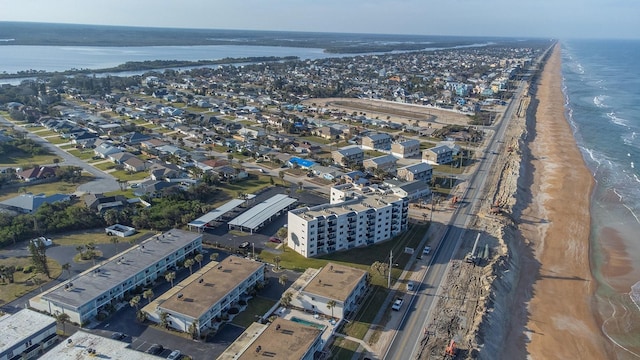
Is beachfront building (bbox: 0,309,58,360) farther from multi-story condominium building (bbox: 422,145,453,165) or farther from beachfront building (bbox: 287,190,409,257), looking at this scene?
multi-story condominium building (bbox: 422,145,453,165)

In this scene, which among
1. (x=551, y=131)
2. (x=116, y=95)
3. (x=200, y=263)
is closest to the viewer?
(x=200, y=263)

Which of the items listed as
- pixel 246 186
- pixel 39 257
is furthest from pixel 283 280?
pixel 246 186

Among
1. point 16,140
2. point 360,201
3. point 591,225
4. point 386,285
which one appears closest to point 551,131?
point 591,225

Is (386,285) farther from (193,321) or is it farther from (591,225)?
(591,225)

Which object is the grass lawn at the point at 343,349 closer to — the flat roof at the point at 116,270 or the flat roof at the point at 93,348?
the flat roof at the point at 93,348

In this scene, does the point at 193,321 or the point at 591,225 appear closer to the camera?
the point at 193,321

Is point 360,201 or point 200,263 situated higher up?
point 360,201
